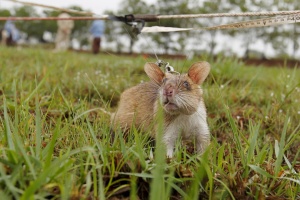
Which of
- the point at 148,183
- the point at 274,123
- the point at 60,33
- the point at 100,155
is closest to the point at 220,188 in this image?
the point at 148,183

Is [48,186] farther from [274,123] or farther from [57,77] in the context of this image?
[57,77]

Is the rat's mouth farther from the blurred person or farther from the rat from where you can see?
the blurred person

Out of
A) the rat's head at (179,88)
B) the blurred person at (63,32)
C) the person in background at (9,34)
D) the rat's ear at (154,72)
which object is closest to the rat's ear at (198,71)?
the rat's head at (179,88)

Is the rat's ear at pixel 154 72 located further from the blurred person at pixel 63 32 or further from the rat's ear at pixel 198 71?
the blurred person at pixel 63 32

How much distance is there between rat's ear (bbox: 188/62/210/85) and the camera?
2500mm

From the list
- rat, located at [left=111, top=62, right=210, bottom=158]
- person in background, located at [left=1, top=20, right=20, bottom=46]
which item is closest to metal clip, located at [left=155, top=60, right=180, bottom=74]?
rat, located at [left=111, top=62, right=210, bottom=158]

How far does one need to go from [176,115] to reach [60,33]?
1612 centimetres

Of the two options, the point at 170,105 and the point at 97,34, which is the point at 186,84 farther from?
the point at 97,34

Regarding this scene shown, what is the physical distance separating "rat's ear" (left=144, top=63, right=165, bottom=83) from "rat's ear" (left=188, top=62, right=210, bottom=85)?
0.19 meters

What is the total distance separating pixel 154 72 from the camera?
2.53m

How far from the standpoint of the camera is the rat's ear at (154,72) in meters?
2.50

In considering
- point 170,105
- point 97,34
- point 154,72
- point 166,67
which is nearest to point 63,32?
point 97,34

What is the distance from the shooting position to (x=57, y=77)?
4602 millimetres

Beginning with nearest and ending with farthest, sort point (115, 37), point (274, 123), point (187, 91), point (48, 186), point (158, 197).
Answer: point (158, 197)
point (48, 186)
point (187, 91)
point (274, 123)
point (115, 37)
